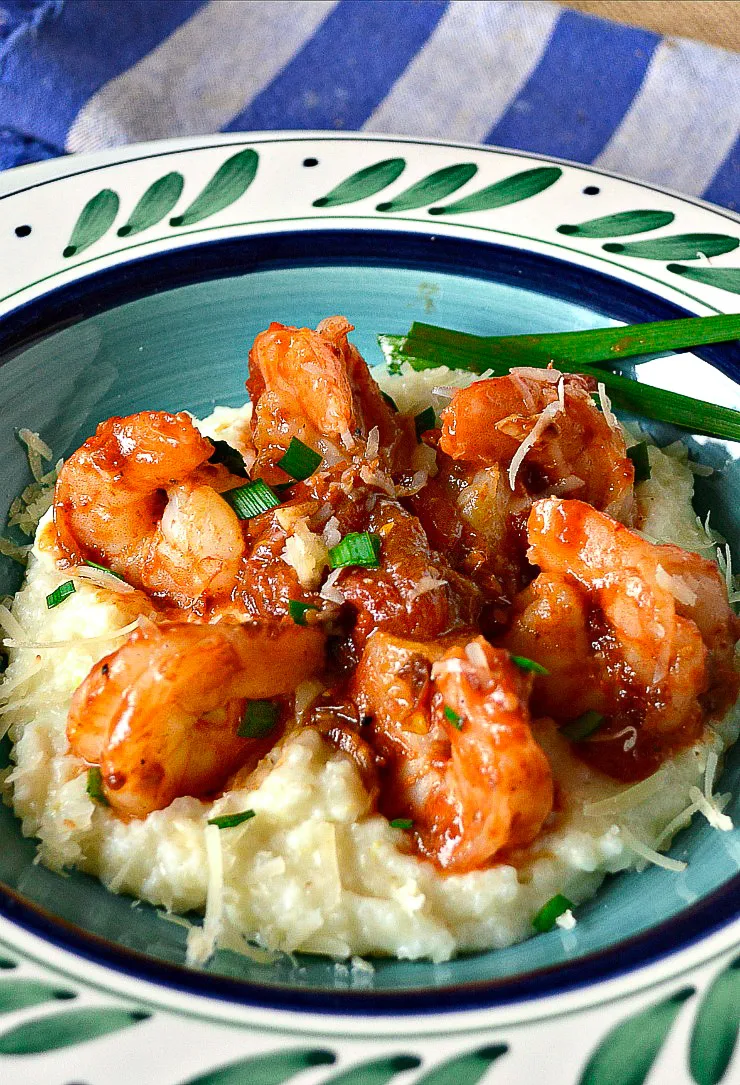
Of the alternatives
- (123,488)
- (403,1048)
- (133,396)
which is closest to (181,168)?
(133,396)

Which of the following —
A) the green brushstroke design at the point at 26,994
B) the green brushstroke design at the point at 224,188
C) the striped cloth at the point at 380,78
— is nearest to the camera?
the green brushstroke design at the point at 26,994

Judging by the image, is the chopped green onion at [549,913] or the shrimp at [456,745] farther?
the chopped green onion at [549,913]

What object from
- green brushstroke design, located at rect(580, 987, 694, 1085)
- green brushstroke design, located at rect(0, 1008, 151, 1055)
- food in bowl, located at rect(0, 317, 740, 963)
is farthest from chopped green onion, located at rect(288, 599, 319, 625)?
green brushstroke design, located at rect(580, 987, 694, 1085)

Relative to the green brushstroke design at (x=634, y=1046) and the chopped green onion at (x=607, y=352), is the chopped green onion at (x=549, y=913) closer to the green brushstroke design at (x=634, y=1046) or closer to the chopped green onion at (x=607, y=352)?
the green brushstroke design at (x=634, y=1046)

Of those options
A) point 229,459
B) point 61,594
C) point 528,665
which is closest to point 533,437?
point 528,665

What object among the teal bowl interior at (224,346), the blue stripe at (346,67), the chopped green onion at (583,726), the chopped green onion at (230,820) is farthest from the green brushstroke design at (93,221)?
the chopped green onion at (583,726)

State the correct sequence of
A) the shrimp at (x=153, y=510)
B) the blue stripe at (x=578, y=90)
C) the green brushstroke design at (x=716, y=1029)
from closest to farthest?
the green brushstroke design at (x=716, y=1029), the shrimp at (x=153, y=510), the blue stripe at (x=578, y=90)

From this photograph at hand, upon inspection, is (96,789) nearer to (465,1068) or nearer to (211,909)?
(211,909)

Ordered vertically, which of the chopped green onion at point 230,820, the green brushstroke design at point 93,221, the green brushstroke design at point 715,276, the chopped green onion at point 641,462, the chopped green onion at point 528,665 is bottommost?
the chopped green onion at point 641,462
